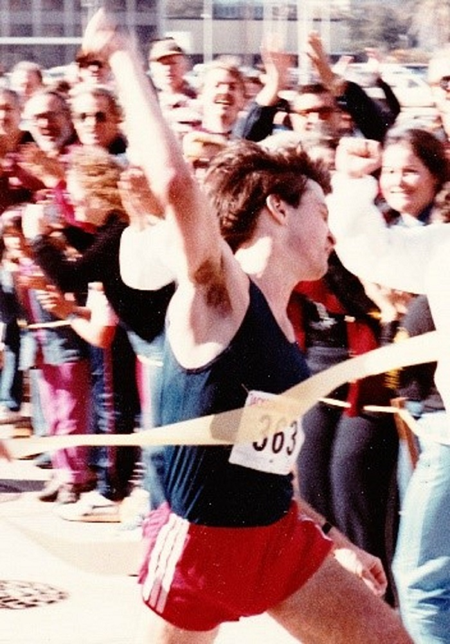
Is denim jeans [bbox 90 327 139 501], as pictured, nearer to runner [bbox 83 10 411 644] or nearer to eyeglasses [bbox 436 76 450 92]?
eyeglasses [bbox 436 76 450 92]

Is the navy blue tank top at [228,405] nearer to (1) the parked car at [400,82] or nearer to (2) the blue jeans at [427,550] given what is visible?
(2) the blue jeans at [427,550]

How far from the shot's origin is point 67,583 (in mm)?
5156

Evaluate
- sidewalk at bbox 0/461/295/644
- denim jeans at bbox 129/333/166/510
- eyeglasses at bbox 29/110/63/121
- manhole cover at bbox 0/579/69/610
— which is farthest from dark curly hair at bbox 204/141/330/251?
eyeglasses at bbox 29/110/63/121

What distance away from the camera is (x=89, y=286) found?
18.4 ft

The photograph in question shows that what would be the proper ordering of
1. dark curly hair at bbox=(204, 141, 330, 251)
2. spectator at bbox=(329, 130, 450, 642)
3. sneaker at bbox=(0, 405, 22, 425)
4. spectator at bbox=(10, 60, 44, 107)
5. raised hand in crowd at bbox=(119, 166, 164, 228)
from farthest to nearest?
1. spectator at bbox=(10, 60, 44, 107)
2. sneaker at bbox=(0, 405, 22, 425)
3. raised hand in crowd at bbox=(119, 166, 164, 228)
4. spectator at bbox=(329, 130, 450, 642)
5. dark curly hair at bbox=(204, 141, 330, 251)

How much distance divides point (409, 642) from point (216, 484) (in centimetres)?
47

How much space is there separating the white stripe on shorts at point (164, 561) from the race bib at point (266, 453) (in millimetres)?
170

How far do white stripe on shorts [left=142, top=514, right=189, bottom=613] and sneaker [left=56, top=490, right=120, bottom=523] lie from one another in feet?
9.60

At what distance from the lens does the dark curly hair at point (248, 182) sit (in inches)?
125

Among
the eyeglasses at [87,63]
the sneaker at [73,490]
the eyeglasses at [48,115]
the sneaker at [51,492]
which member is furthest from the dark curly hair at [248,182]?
the eyeglasses at [48,115]

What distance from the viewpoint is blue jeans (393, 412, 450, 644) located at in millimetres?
3789

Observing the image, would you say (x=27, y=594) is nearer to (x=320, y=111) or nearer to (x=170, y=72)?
(x=320, y=111)

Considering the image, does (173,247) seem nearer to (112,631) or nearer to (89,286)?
(112,631)

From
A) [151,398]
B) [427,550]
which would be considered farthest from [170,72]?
[427,550]
